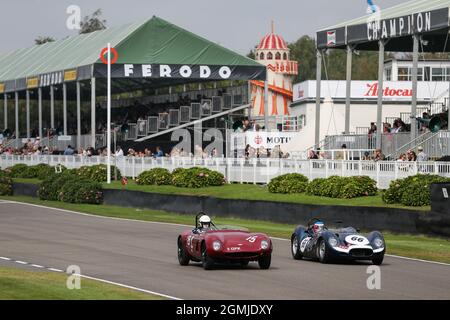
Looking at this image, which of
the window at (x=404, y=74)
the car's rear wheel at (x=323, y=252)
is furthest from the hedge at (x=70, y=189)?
the window at (x=404, y=74)

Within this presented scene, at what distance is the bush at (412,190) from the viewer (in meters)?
30.2

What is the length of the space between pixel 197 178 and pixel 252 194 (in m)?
5.48

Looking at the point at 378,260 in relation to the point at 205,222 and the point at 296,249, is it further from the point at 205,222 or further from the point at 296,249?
the point at 205,222

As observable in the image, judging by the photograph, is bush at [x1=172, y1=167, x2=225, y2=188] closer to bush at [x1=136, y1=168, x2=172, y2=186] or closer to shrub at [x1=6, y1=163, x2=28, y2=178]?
bush at [x1=136, y1=168, x2=172, y2=186]

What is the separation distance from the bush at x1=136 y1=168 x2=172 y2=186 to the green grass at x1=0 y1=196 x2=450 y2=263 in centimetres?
265

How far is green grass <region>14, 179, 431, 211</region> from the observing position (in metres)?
32.8

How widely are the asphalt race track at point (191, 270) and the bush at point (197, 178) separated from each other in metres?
11.9

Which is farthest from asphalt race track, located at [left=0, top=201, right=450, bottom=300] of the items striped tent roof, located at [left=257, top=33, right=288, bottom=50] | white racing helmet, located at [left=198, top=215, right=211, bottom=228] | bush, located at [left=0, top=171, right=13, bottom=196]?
striped tent roof, located at [left=257, top=33, right=288, bottom=50]

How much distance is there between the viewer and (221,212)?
37.9m

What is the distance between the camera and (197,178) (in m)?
44.3

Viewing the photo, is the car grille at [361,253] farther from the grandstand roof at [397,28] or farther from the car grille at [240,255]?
the grandstand roof at [397,28]
